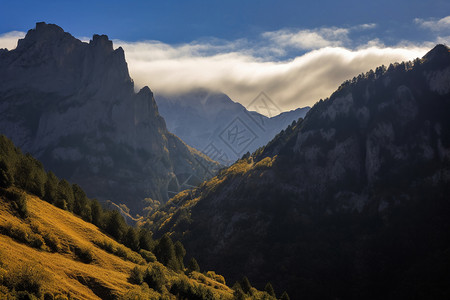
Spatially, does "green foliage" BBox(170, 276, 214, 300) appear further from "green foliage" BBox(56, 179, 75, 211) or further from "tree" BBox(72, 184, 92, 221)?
"green foliage" BBox(56, 179, 75, 211)

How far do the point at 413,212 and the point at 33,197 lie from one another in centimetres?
15496

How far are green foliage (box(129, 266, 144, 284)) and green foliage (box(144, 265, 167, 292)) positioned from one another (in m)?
1.15

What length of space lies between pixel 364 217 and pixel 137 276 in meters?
144

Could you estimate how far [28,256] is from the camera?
40031mm

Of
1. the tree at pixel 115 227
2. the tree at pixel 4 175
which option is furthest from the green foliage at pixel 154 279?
the tree at pixel 4 175

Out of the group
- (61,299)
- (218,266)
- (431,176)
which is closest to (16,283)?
(61,299)

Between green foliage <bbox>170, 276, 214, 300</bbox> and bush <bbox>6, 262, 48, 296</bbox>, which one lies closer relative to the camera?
bush <bbox>6, 262, 48, 296</bbox>

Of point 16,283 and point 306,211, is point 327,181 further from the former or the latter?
point 16,283

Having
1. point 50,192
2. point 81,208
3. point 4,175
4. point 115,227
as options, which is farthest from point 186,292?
point 81,208

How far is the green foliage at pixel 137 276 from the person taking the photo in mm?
50688

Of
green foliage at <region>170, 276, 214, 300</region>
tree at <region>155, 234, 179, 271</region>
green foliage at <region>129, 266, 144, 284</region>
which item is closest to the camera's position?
green foliage at <region>129, 266, 144, 284</region>

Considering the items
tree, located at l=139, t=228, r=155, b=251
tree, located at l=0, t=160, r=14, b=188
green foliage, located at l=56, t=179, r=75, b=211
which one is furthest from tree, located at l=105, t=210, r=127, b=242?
tree, located at l=0, t=160, r=14, b=188

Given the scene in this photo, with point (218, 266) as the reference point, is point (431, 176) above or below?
above

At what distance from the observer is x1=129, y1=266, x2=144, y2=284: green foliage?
5069 cm
